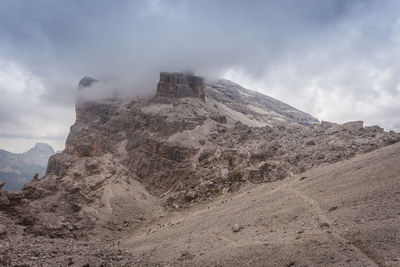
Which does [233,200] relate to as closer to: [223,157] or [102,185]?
[223,157]

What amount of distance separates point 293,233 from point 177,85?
55175 millimetres

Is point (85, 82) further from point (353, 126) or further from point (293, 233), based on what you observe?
point (293, 233)

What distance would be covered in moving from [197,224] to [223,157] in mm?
18244

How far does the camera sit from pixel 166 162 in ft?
140

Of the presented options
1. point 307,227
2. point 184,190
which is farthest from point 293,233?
point 184,190

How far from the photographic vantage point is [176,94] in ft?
206

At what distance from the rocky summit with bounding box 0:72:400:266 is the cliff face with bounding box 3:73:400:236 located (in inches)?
6.2

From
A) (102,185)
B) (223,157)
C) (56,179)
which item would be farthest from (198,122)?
(56,179)

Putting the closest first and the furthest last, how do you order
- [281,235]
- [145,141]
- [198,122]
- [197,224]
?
[281,235] → [197,224] → [145,141] → [198,122]

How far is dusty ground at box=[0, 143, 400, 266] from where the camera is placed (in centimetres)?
1002

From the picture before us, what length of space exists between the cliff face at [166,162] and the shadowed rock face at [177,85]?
12.6 ft

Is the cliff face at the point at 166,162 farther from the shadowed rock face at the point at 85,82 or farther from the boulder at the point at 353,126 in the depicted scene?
the shadowed rock face at the point at 85,82

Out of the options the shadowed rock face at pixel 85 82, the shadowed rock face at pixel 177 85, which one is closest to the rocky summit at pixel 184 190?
the shadowed rock face at pixel 177 85

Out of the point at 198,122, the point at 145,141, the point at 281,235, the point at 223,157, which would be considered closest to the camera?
the point at 281,235
